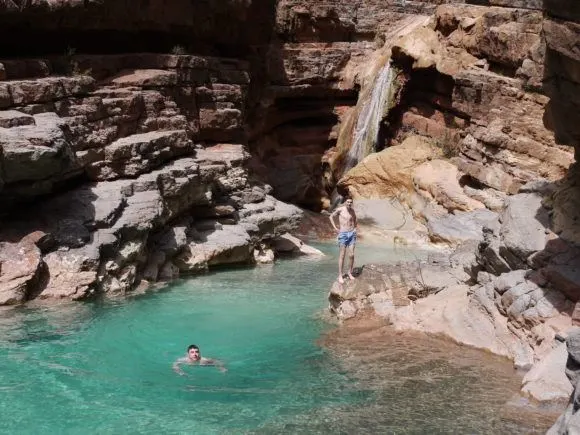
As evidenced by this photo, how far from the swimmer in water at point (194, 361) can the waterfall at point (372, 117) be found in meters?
15.4

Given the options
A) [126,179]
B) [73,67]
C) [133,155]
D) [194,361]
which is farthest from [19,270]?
[73,67]

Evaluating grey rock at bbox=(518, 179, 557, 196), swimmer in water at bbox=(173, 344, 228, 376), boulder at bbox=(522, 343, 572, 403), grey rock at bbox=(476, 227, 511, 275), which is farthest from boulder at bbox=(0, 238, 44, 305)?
grey rock at bbox=(518, 179, 557, 196)

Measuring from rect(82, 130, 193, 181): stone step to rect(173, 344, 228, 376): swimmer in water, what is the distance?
21.1 ft

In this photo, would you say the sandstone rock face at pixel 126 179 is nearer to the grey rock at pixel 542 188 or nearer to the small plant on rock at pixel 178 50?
the small plant on rock at pixel 178 50

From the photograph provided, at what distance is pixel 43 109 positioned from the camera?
15148 millimetres

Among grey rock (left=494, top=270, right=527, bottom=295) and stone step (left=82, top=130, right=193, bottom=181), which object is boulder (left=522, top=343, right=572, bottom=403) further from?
stone step (left=82, top=130, right=193, bottom=181)

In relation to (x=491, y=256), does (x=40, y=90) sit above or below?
above

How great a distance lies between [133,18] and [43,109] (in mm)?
4812

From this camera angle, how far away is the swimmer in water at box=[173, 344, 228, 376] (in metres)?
11.1

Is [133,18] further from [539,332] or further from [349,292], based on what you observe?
[539,332]

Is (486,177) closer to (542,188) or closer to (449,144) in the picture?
(449,144)

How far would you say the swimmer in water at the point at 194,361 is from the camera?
1112 centimetres

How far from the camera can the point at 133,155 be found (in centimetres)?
1689

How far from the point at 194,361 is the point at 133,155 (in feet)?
23.2
